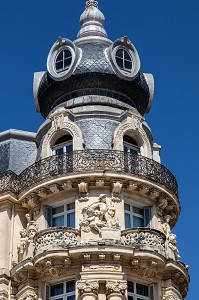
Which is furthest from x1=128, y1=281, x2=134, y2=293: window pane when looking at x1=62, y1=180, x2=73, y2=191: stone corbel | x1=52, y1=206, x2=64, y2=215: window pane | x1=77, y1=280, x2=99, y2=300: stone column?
x1=62, y1=180, x2=73, y2=191: stone corbel

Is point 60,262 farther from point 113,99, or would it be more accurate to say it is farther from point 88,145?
point 113,99

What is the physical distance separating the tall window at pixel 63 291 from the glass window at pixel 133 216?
3.30 metres

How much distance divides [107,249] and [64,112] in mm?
6620

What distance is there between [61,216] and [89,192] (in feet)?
5.29

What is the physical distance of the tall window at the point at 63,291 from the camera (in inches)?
1127

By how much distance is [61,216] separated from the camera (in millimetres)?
30594

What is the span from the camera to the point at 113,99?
3322 cm

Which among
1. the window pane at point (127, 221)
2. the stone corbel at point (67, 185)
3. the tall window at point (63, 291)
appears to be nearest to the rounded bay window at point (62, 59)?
the stone corbel at point (67, 185)

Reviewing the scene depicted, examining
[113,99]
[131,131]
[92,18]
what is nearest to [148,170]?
[131,131]

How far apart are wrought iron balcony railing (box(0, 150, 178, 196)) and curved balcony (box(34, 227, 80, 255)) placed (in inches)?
92.1

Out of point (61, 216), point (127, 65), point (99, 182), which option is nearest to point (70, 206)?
point (61, 216)

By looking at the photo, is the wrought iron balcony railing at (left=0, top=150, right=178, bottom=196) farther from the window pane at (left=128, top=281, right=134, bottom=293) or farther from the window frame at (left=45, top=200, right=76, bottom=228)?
the window pane at (left=128, top=281, right=134, bottom=293)

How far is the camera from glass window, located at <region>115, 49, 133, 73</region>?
33.9 m

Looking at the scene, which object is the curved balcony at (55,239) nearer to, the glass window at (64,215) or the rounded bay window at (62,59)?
the glass window at (64,215)
